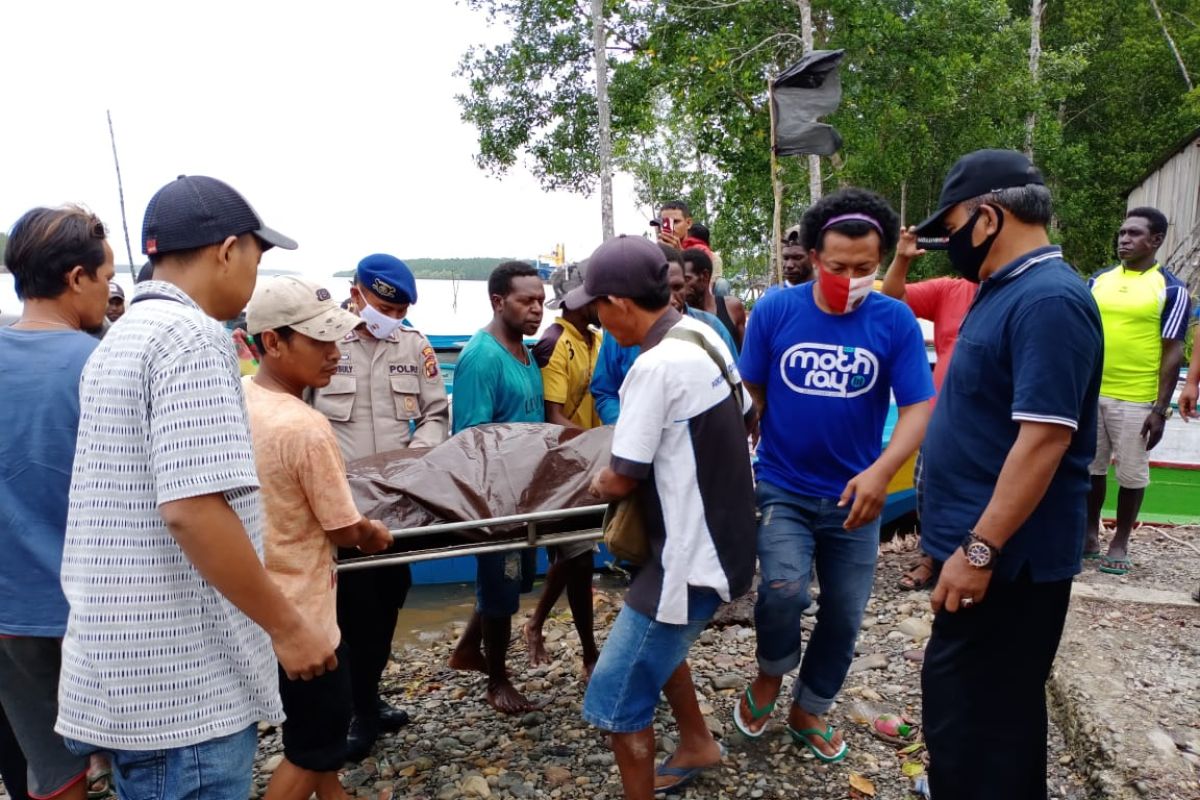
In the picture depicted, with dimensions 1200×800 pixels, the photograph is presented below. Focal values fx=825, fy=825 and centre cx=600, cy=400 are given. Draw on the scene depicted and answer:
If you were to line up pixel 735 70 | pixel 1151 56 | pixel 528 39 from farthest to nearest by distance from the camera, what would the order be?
1. pixel 1151 56
2. pixel 528 39
3. pixel 735 70

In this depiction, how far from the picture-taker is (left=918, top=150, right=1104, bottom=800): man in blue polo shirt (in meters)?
2.07

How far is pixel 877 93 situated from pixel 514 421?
53.0 ft

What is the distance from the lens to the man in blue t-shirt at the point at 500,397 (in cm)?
373

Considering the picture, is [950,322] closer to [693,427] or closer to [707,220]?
[693,427]

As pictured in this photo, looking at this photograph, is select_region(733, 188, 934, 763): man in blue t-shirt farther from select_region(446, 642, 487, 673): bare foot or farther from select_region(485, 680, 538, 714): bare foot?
select_region(446, 642, 487, 673): bare foot

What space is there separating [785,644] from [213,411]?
233 cm

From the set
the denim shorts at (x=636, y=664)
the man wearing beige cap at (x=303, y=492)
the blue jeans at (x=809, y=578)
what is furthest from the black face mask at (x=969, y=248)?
the man wearing beige cap at (x=303, y=492)

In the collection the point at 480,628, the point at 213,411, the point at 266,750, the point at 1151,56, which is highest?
the point at 1151,56

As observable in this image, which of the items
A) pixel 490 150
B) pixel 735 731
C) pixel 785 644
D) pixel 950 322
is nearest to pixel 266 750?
pixel 735 731

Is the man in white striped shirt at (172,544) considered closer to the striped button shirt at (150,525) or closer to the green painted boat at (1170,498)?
the striped button shirt at (150,525)

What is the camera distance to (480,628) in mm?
4059

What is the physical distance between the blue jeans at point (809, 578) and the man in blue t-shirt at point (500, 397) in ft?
3.66

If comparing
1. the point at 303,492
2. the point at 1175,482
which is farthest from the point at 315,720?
the point at 1175,482

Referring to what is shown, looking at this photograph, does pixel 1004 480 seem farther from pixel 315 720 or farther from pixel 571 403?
pixel 571 403
